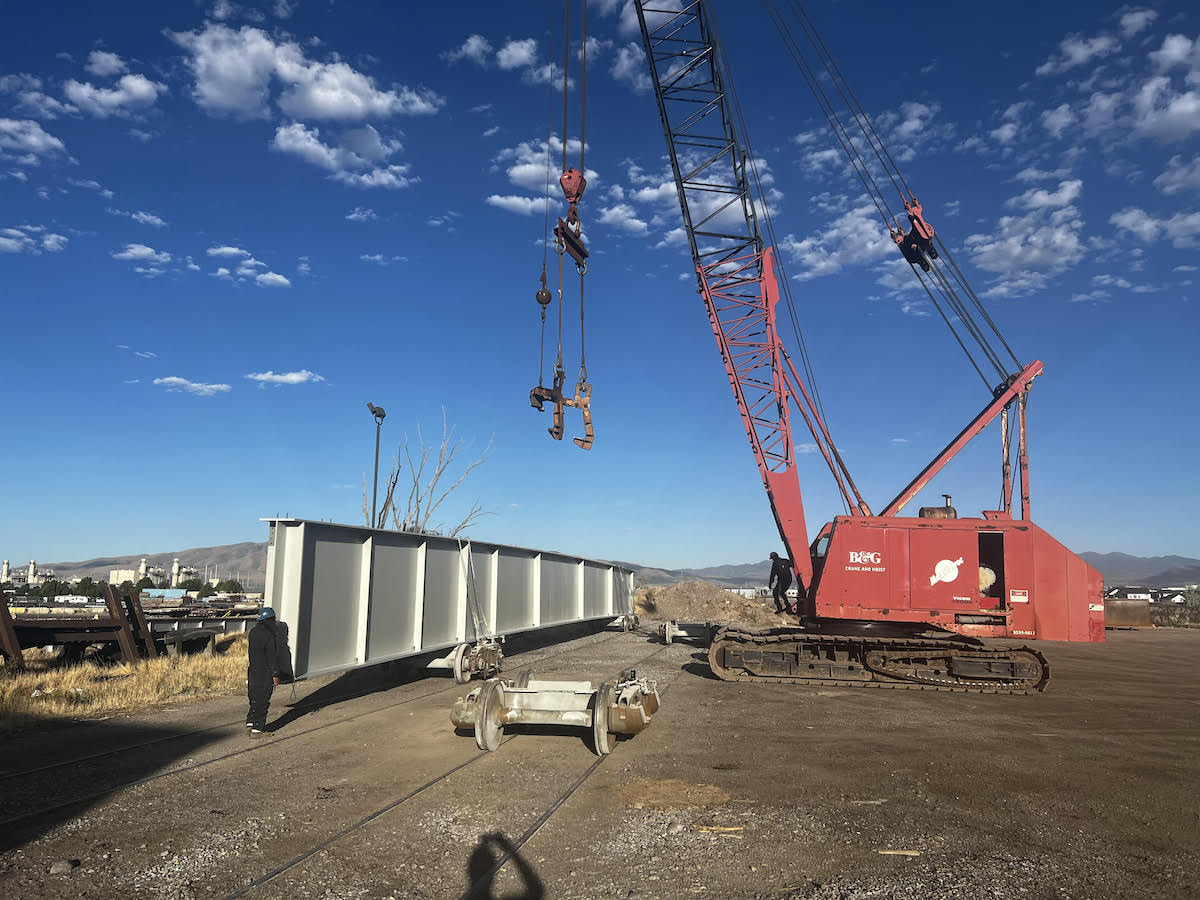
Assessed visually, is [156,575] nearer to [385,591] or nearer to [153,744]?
[385,591]

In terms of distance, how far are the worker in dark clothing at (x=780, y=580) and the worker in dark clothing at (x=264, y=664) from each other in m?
10.1

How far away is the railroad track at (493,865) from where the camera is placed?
4793mm

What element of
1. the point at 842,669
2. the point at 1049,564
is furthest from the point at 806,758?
the point at 1049,564

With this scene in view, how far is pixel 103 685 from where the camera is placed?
11656 millimetres

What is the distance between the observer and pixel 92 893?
472 centimetres

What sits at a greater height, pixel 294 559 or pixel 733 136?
pixel 733 136

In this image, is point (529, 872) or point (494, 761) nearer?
point (529, 872)

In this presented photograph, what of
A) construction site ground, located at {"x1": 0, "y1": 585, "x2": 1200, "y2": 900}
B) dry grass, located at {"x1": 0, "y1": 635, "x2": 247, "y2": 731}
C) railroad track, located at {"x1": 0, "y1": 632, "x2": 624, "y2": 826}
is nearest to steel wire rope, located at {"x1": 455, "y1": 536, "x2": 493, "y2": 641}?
railroad track, located at {"x1": 0, "y1": 632, "x2": 624, "y2": 826}

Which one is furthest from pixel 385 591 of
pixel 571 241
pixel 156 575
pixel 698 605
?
pixel 156 575

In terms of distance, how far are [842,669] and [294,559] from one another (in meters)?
9.90

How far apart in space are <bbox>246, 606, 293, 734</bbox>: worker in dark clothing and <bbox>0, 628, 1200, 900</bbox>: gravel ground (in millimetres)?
312

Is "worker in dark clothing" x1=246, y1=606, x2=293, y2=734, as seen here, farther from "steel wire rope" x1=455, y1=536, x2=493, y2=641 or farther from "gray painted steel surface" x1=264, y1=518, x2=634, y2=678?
"steel wire rope" x1=455, y1=536, x2=493, y2=641

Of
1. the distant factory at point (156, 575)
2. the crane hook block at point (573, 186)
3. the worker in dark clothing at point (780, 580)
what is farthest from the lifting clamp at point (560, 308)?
the distant factory at point (156, 575)

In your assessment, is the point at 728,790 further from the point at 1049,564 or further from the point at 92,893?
the point at 1049,564
